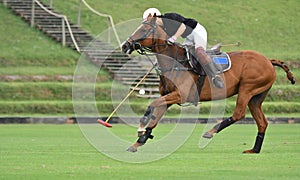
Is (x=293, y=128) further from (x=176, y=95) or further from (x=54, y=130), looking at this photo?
(x=176, y=95)

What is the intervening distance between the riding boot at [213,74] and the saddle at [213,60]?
0.10m

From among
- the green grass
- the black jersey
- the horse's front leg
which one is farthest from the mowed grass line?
the green grass

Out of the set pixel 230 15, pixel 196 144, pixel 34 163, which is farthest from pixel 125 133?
pixel 230 15

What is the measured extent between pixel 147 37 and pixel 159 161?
9.33 ft

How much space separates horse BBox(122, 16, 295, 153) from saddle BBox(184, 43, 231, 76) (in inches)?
3.3

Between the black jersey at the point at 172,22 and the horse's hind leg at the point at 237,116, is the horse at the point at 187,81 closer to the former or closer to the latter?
the horse's hind leg at the point at 237,116

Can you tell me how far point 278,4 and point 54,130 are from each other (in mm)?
26779

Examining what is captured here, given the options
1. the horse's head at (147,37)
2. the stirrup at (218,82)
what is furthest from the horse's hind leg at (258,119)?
the horse's head at (147,37)

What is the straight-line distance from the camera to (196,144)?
2095cm

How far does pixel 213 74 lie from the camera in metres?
18.2

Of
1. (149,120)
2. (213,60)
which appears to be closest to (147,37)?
(213,60)

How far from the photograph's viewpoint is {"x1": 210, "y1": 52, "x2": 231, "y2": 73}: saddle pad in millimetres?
18469

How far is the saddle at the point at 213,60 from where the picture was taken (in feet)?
59.6

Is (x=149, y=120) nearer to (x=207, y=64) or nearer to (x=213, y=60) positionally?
(x=207, y=64)
